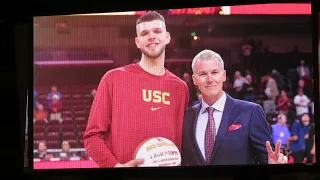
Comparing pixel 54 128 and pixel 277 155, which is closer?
pixel 277 155

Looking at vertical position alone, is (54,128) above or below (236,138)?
above

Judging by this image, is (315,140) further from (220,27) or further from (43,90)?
(43,90)

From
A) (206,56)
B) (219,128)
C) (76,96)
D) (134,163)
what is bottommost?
(134,163)

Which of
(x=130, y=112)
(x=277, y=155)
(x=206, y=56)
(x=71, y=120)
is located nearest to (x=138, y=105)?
(x=130, y=112)

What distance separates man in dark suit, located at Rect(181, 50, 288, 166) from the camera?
16.2 feet

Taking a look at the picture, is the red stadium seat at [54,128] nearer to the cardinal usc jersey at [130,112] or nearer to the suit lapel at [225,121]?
the cardinal usc jersey at [130,112]


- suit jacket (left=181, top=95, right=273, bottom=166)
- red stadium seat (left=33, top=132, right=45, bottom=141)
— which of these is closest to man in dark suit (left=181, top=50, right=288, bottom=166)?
suit jacket (left=181, top=95, right=273, bottom=166)

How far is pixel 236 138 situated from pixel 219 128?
0.17m

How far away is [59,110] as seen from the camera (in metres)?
5.11

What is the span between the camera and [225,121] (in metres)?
5.00

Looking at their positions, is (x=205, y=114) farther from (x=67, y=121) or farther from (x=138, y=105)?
(x=67, y=121)

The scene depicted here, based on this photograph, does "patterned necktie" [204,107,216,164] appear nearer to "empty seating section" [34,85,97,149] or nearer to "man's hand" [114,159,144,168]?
"man's hand" [114,159,144,168]
